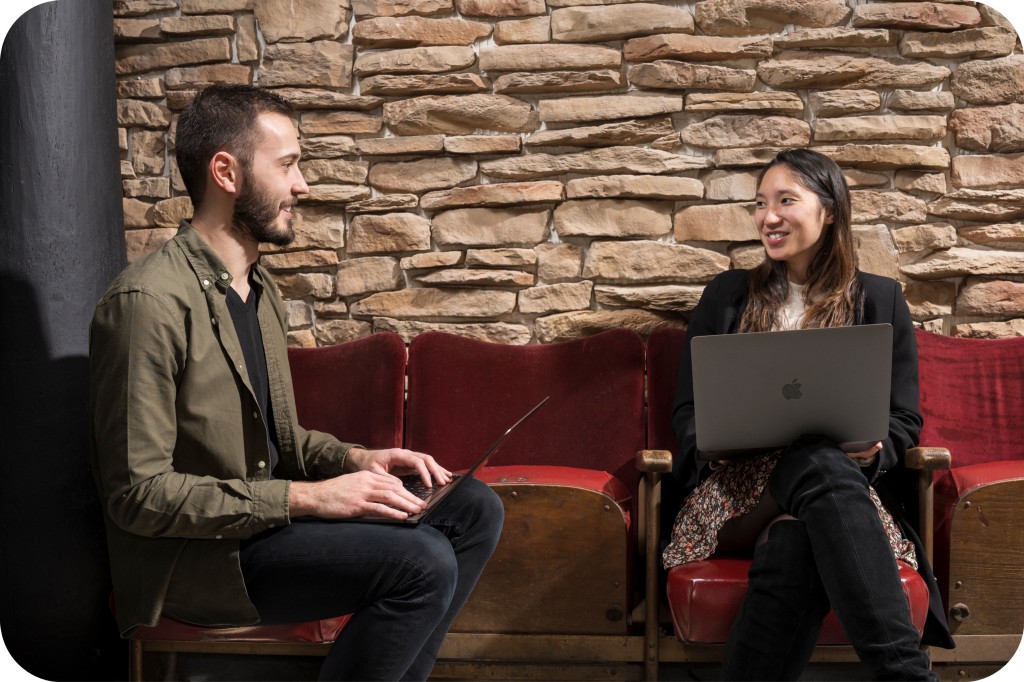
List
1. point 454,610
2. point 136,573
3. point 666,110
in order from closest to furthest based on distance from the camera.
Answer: point 136,573, point 454,610, point 666,110

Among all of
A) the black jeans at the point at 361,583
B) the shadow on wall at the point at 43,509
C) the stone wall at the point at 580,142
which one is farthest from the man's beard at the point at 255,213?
the stone wall at the point at 580,142

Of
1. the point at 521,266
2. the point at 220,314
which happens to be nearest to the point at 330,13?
the point at 521,266

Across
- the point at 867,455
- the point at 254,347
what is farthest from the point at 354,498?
the point at 867,455

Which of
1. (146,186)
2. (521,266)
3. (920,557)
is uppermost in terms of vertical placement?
(146,186)

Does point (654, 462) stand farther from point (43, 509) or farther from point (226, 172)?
point (43, 509)

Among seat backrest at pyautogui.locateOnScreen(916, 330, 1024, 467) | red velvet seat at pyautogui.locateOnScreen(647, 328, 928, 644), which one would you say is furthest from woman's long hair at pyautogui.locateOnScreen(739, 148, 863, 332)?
red velvet seat at pyautogui.locateOnScreen(647, 328, 928, 644)

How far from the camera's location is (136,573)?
1.61 metres

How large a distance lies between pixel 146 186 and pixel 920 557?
2.53 m

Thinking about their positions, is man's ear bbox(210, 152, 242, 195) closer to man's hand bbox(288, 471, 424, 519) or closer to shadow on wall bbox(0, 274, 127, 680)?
man's hand bbox(288, 471, 424, 519)

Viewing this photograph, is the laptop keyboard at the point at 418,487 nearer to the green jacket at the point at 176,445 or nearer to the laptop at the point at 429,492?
the laptop at the point at 429,492

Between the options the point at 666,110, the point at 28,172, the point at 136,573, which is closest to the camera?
the point at 136,573

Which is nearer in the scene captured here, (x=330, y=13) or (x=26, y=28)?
(x=26, y=28)

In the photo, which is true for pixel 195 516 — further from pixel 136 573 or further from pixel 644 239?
pixel 644 239

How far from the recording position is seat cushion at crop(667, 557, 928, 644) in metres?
1.93
